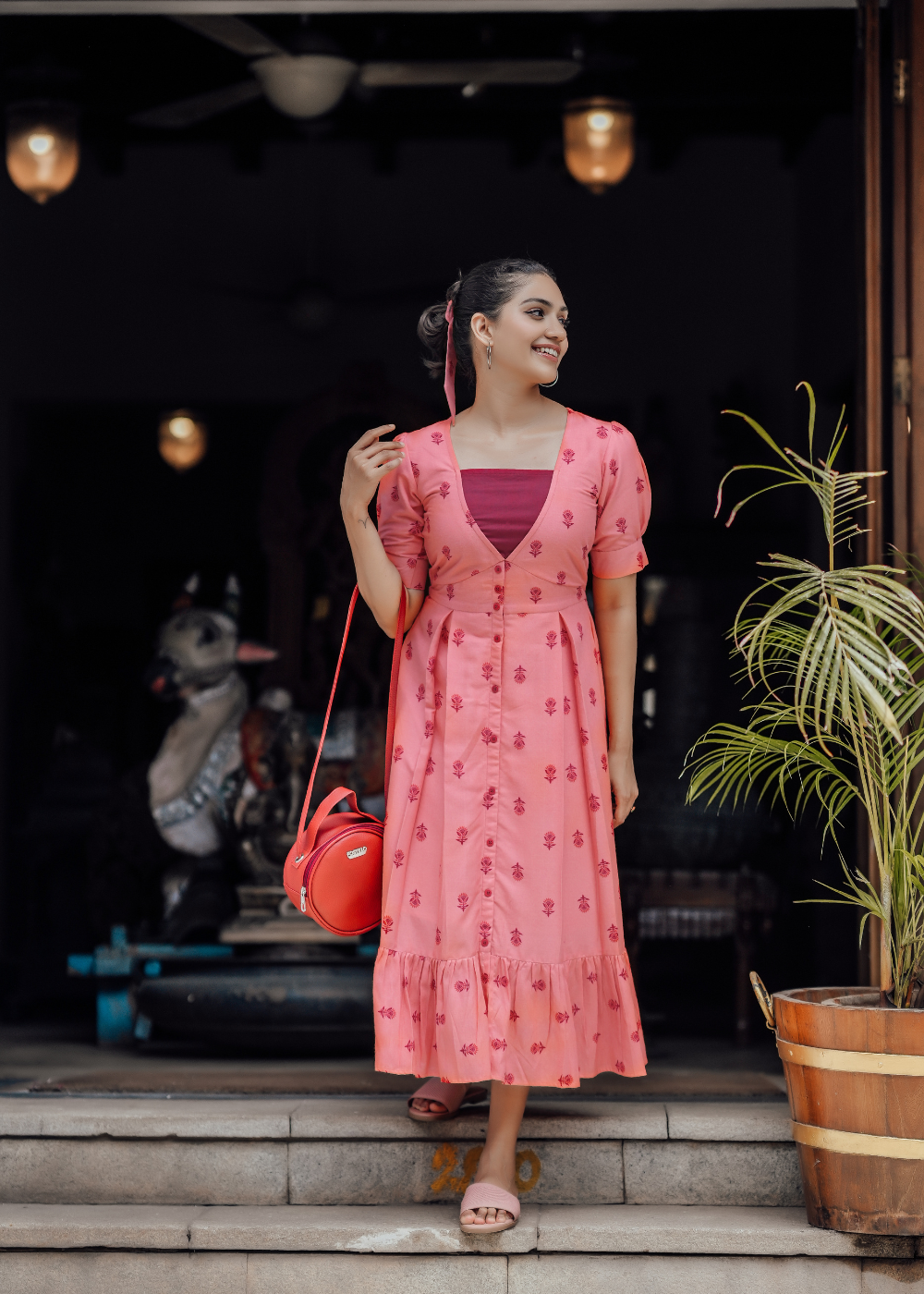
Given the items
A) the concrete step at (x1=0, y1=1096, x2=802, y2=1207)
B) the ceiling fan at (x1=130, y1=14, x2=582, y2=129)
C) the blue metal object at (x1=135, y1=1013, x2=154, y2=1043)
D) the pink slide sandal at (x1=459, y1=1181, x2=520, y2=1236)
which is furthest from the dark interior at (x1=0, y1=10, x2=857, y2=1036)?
the pink slide sandal at (x1=459, y1=1181, x2=520, y2=1236)

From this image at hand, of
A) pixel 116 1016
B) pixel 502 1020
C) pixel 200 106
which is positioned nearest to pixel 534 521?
pixel 502 1020

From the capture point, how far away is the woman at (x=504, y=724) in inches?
117

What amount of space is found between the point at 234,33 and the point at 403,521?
2.09 metres

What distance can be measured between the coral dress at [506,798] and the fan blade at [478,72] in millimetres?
2082

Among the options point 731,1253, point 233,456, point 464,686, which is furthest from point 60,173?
point 731,1253

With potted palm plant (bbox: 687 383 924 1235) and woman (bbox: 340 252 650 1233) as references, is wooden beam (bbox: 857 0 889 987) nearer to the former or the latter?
potted palm plant (bbox: 687 383 924 1235)

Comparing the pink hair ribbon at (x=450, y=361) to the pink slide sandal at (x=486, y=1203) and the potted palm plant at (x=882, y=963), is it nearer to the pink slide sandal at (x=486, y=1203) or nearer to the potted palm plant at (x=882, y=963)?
the potted palm plant at (x=882, y=963)

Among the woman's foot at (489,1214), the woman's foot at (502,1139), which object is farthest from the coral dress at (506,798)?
the woman's foot at (489,1214)

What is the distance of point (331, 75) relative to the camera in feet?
15.9

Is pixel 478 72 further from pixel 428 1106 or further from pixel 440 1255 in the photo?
pixel 440 1255

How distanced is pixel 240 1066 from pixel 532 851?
1.48m

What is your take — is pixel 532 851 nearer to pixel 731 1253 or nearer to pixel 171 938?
pixel 731 1253

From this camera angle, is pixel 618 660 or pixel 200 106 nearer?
pixel 618 660

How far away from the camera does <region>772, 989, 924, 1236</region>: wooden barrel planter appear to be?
113 inches
